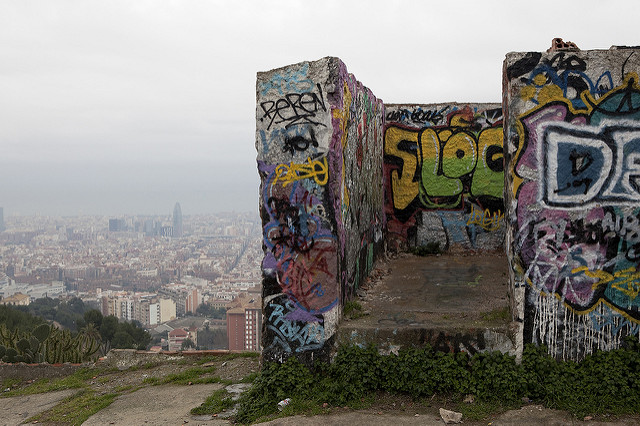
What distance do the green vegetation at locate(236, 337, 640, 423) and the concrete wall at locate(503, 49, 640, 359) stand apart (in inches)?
8.8

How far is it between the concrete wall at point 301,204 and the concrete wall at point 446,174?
4.71 metres

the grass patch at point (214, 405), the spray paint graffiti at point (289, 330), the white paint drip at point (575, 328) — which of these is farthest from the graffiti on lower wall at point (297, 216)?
the white paint drip at point (575, 328)

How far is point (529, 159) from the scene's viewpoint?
5.35 meters

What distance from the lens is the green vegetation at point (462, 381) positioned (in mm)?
5020

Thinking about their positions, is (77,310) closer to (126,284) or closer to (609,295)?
(126,284)

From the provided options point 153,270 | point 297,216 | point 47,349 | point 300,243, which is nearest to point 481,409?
point 300,243

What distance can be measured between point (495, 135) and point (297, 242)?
6.05m

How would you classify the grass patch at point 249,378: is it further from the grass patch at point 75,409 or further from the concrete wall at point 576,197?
the concrete wall at point 576,197

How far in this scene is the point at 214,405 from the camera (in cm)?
595

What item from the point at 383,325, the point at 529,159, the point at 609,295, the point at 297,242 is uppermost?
the point at 529,159

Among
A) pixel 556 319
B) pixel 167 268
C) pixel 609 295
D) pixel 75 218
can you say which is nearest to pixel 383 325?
pixel 556 319

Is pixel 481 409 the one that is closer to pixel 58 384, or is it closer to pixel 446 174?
pixel 446 174

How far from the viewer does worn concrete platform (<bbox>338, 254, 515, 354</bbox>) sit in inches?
215

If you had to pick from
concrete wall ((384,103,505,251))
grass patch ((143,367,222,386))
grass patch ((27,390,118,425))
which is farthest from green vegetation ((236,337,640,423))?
concrete wall ((384,103,505,251))
